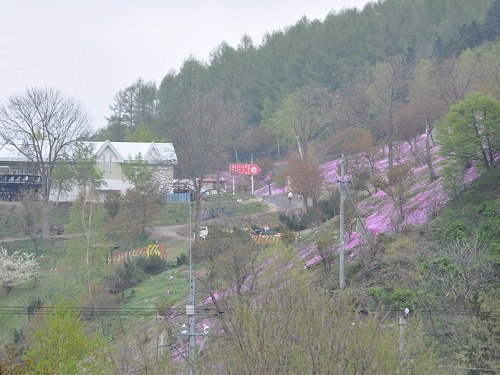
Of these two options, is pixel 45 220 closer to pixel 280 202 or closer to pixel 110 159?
pixel 110 159

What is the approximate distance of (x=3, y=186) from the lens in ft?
188

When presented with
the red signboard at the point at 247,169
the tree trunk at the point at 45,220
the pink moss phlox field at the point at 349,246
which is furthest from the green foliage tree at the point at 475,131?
the red signboard at the point at 247,169

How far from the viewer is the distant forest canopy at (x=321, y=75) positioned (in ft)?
200

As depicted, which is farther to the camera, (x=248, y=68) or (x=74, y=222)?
(x=248, y=68)

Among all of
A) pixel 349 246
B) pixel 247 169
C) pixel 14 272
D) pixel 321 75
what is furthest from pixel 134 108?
pixel 349 246

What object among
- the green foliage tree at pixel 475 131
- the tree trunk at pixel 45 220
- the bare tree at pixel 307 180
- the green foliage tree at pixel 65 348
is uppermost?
the green foliage tree at pixel 475 131

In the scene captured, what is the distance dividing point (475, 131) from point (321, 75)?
168 feet

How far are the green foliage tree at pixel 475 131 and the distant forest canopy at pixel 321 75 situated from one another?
19.0m

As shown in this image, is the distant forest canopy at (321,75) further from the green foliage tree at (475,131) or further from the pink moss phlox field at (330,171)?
the green foliage tree at (475,131)

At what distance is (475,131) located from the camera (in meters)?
30.7

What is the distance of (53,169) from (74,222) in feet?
39.5

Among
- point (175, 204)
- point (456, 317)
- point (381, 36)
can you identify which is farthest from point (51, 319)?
point (381, 36)

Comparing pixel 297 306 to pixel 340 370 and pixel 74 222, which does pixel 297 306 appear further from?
pixel 74 222

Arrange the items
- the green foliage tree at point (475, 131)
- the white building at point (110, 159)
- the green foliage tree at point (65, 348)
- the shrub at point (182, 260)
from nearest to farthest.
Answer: the green foliage tree at point (65, 348), the green foliage tree at point (475, 131), the shrub at point (182, 260), the white building at point (110, 159)
